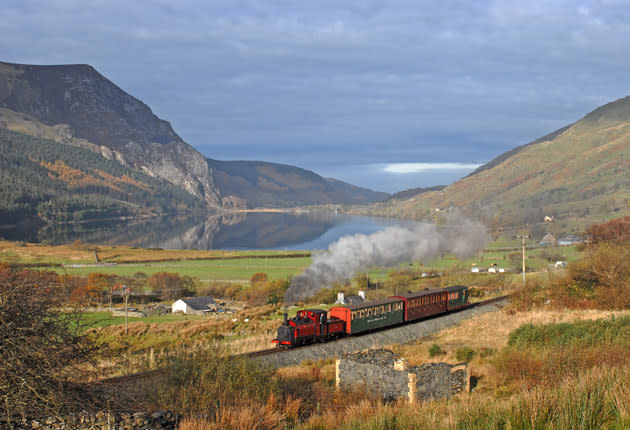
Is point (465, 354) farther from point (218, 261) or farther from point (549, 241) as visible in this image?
point (218, 261)

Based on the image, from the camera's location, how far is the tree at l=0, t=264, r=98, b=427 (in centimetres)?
949

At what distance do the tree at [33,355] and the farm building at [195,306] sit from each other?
58.1 meters

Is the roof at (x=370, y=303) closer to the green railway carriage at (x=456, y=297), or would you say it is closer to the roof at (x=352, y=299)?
the green railway carriage at (x=456, y=297)

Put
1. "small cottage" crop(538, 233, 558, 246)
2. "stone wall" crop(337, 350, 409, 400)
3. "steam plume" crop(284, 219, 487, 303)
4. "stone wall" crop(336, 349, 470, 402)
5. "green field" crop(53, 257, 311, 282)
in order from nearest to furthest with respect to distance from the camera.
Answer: "stone wall" crop(336, 349, 470, 402)
"stone wall" crop(337, 350, 409, 400)
"steam plume" crop(284, 219, 487, 303)
"green field" crop(53, 257, 311, 282)
"small cottage" crop(538, 233, 558, 246)

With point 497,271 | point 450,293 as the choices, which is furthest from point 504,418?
point 497,271

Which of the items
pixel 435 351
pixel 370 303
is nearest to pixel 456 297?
pixel 370 303

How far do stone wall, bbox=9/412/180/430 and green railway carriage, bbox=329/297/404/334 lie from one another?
21186 millimetres

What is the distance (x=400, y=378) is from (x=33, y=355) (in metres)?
13.8

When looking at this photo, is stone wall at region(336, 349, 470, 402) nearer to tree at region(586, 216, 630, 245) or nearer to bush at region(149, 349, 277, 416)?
bush at region(149, 349, 277, 416)

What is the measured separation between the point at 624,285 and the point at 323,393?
108 ft

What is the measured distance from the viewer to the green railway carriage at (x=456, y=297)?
45.6 meters

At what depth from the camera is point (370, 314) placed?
34.9 m

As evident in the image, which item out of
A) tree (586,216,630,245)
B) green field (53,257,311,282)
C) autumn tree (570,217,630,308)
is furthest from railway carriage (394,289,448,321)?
tree (586,216,630,245)

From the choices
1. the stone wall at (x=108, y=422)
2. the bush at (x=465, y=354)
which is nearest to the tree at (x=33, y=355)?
the stone wall at (x=108, y=422)
